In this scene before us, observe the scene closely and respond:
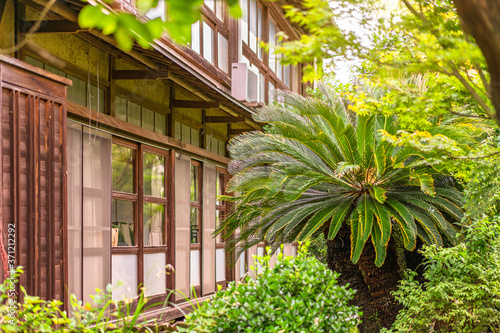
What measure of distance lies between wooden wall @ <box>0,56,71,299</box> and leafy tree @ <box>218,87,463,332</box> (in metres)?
3.84

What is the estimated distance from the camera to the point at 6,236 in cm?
687

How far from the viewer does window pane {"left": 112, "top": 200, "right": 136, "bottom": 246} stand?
10305 millimetres

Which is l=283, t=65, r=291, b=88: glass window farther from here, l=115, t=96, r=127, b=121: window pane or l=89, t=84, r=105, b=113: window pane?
l=89, t=84, r=105, b=113: window pane

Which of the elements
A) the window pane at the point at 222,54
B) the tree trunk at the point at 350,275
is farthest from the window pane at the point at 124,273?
the window pane at the point at 222,54

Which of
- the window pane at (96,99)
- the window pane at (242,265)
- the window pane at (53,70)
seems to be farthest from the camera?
the window pane at (242,265)

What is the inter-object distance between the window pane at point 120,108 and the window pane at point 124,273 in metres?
2.07

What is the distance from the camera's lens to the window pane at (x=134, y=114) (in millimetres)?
10883

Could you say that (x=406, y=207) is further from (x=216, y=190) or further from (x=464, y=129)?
(x=216, y=190)

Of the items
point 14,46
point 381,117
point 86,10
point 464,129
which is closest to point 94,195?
point 14,46

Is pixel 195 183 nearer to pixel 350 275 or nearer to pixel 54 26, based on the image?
pixel 350 275

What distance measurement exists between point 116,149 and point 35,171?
3.08 meters

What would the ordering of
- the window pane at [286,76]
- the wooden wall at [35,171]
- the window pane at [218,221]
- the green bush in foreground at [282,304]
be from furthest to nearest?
the window pane at [286,76], the window pane at [218,221], the wooden wall at [35,171], the green bush in foreground at [282,304]

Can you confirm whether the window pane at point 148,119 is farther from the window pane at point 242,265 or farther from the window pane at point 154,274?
the window pane at point 242,265

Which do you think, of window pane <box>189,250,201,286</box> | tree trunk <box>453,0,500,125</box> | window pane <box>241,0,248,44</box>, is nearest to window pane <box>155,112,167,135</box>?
window pane <box>189,250,201,286</box>
